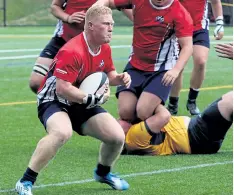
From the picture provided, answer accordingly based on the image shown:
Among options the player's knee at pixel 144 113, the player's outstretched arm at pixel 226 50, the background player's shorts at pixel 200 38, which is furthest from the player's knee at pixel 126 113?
the background player's shorts at pixel 200 38

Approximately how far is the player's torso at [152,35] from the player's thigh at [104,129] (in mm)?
2364

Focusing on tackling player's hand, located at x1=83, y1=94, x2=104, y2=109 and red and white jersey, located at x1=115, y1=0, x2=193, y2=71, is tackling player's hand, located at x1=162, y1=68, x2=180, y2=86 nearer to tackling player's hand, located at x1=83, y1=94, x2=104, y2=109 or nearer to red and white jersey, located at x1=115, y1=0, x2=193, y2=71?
red and white jersey, located at x1=115, y1=0, x2=193, y2=71

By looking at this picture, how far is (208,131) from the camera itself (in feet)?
28.0

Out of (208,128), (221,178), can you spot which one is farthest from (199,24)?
(221,178)

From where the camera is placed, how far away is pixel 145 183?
7348 mm

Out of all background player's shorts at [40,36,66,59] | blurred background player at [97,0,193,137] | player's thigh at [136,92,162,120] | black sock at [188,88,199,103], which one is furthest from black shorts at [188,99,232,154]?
black sock at [188,88,199,103]

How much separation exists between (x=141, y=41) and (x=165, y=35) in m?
0.27

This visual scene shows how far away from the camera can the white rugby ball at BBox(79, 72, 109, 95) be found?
7012 mm

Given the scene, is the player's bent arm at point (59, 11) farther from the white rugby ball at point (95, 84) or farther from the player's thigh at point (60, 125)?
the player's thigh at point (60, 125)

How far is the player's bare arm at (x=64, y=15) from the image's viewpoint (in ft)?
32.1

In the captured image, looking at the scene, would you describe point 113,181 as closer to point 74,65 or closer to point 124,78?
point 124,78

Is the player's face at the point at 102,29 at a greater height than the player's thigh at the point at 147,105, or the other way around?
the player's face at the point at 102,29

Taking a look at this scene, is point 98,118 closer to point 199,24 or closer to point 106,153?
point 106,153

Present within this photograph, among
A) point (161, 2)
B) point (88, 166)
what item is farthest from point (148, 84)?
point (88, 166)
